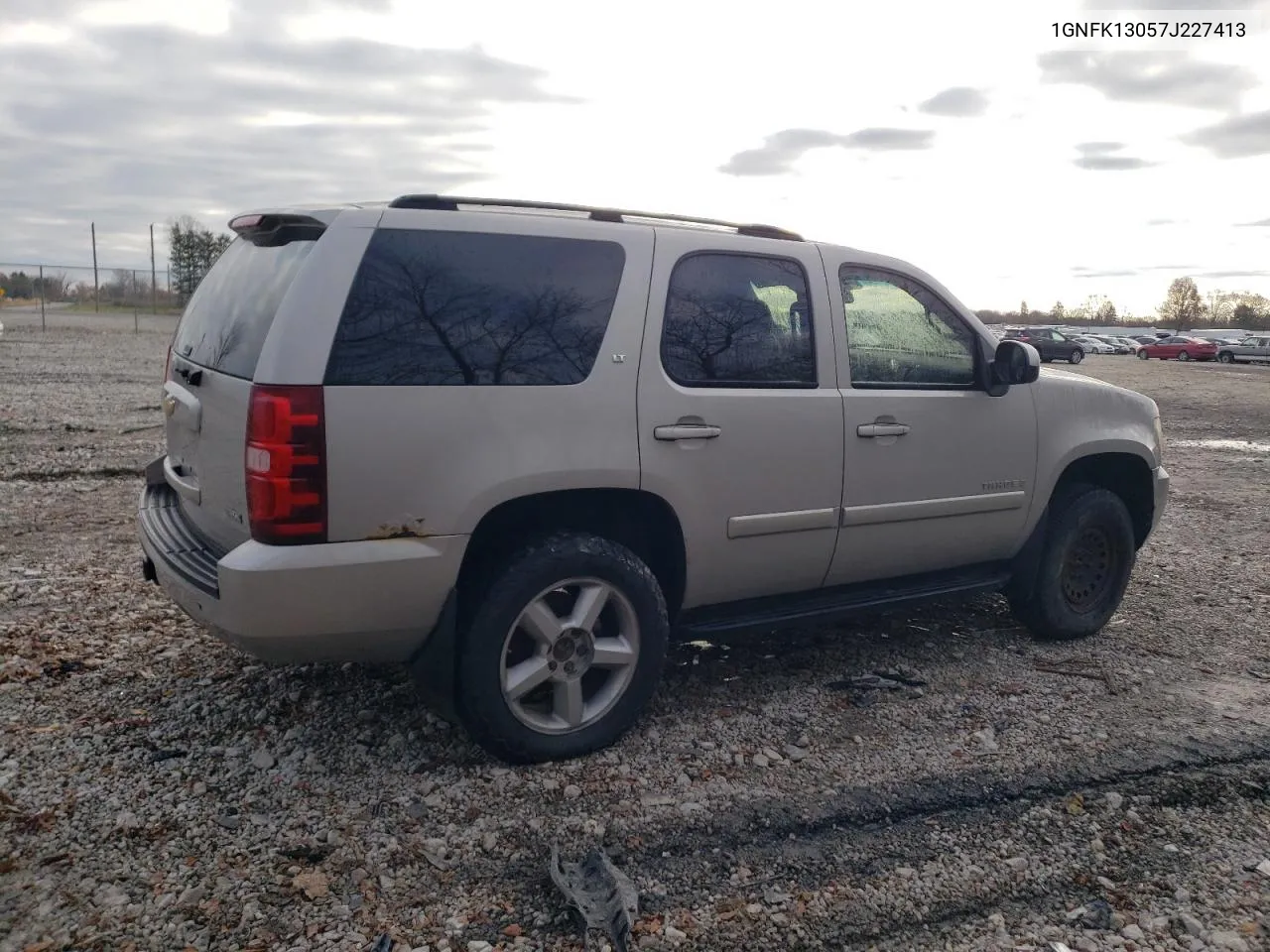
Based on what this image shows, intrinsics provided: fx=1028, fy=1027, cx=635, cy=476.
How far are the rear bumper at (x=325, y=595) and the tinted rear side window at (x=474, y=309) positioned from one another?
0.54 meters

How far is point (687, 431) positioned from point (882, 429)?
0.99 m

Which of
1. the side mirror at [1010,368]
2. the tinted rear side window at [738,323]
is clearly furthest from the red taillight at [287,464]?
the side mirror at [1010,368]

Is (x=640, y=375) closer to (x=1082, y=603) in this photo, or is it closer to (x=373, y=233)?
(x=373, y=233)

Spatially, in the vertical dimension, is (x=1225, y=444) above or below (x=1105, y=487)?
below

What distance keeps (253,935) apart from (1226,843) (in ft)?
9.55

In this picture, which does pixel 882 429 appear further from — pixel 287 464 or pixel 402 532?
→ pixel 287 464

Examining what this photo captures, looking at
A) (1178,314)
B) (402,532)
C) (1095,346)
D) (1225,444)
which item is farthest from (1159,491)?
(1178,314)

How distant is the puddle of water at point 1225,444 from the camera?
13459 millimetres

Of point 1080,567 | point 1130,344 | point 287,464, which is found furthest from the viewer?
point 1130,344

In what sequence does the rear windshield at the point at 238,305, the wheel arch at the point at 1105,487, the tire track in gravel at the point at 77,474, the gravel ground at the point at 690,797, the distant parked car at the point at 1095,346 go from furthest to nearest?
the distant parked car at the point at 1095,346 → the tire track in gravel at the point at 77,474 → the wheel arch at the point at 1105,487 → the rear windshield at the point at 238,305 → the gravel ground at the point at 690,797

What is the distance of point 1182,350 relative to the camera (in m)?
49.1

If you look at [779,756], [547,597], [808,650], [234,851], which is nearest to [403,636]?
[547,597]

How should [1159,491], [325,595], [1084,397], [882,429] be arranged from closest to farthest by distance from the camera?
1. [325,595]
2. [882,429]
3. [1084,397]
4. [1159,491]

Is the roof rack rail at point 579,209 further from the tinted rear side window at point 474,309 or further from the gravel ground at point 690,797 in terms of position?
the gravel ground at point 690,797
